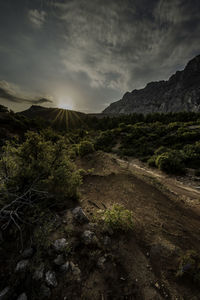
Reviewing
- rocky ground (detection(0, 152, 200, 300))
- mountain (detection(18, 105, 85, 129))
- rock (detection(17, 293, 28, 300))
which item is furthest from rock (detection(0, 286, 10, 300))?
mountain (detection(18, 105, 85, 129))

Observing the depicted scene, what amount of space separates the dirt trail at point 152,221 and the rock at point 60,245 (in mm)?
1184

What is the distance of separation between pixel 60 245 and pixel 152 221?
2693mm

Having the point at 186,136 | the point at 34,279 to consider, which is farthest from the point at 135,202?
the point at 186,136

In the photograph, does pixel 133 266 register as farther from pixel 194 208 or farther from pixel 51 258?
pixel 194 208

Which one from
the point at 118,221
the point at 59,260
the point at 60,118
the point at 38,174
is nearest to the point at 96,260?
the point at 59,260

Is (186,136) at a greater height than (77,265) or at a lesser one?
greater

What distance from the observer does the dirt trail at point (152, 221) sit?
6.91 ft

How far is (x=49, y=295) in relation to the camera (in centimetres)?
173

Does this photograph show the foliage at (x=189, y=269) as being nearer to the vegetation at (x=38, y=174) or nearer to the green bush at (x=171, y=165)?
the vegetation at (x=38, y=174)

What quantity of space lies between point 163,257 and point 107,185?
340cm

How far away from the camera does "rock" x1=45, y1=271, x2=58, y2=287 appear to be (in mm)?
1804

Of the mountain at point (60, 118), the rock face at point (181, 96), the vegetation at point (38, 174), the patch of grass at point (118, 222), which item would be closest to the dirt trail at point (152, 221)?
the patch of grass at point (118, 222)

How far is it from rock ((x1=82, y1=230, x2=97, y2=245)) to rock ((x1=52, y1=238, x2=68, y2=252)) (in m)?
0.40

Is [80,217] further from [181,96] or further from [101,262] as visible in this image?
[181,96]
